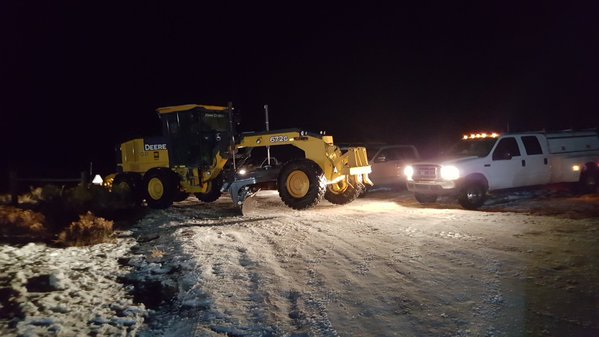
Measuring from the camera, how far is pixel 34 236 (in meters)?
9.42

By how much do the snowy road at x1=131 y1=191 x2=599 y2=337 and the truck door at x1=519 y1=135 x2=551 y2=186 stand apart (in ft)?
7.97

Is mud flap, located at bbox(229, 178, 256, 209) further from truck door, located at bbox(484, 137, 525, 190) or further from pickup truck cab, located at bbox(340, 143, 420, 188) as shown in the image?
truck door, located at bbox(484, 137, 525, 190)

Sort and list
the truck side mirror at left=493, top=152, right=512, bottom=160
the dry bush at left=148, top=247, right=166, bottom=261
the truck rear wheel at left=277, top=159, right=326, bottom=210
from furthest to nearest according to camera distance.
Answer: the truck side mirror at left=493, top=152, right=512, bottom=160 < the truck rear wheel at left=277, top=159, right=326, bottom=210 < the dry bush at left=148, top=247, right=166, bottom=261

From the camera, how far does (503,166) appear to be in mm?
12719

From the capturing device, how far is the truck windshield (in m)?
12.8

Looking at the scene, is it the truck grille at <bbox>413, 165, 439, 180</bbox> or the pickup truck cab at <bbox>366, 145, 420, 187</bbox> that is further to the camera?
the pickup truck cab at <bbox>366, 145, 420, 187</bbox>

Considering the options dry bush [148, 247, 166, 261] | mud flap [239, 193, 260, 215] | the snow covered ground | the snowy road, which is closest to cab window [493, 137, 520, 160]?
the snowy road

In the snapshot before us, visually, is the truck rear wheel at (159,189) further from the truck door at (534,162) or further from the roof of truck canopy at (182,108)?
the truck door at (534,162)

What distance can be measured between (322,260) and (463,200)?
246 inches

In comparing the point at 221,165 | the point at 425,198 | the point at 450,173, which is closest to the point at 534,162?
the point at 450,173

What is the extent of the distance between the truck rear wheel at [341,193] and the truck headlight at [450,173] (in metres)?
2.20

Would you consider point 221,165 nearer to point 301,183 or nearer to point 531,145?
point 301,183

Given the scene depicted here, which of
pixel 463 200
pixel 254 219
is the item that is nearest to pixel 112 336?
pixel 254 219

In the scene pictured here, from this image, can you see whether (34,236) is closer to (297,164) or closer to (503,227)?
(297,164)
